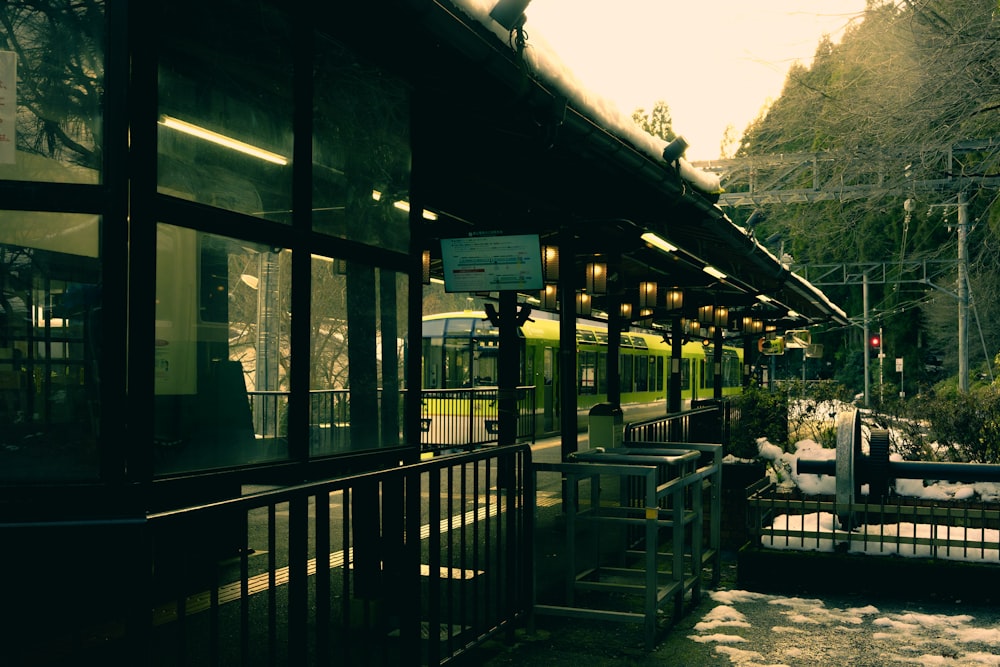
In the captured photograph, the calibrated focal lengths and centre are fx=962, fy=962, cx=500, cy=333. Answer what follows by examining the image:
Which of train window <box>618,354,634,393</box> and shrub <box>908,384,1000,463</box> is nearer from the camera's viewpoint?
shrub <box>908,384,1000,463</box>

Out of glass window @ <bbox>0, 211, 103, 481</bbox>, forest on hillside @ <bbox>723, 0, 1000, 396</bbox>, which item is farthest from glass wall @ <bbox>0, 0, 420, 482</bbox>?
forest on hillside @ <bbox>723, 0, 1000, 396</bbox>

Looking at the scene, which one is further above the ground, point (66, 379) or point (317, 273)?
point (317, 273)

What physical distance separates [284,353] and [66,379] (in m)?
1.20

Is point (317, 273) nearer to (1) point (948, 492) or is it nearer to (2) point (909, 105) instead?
(1) point (948, 492)

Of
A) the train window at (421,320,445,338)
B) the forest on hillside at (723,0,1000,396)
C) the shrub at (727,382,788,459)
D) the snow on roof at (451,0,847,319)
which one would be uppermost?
the forest on hillside at (723,0,1000,396)

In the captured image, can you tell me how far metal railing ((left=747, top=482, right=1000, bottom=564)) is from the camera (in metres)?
7.03

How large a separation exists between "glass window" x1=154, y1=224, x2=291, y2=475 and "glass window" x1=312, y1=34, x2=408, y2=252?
0.59 m

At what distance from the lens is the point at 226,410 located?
14.8ft

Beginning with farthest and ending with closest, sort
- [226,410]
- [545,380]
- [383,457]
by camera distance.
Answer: [545,380] → [383,457] → [226,410]

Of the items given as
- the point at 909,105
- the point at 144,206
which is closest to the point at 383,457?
the point at 144,206

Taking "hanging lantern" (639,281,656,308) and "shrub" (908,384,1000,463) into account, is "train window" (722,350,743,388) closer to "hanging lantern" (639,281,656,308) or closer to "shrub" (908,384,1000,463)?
"hanging lantern" (639,281,656,308)

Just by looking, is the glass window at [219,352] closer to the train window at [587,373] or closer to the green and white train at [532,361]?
the green and white train at [532,361]

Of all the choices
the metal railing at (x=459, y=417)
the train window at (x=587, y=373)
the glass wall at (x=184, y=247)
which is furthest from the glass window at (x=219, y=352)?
the train window at (x=587, y=373)

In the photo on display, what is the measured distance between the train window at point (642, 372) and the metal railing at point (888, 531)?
23998 millimetres
